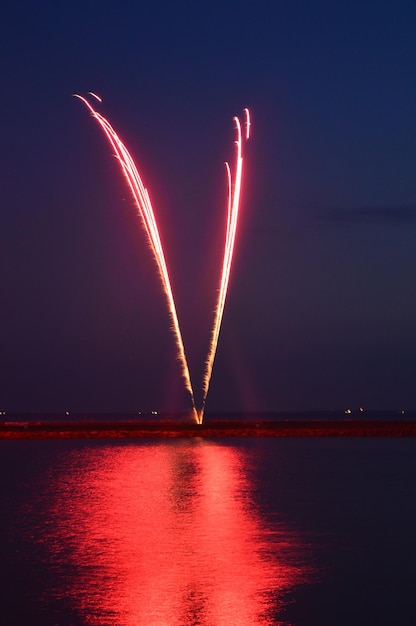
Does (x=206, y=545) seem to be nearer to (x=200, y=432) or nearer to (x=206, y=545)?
(x=206, y=545)

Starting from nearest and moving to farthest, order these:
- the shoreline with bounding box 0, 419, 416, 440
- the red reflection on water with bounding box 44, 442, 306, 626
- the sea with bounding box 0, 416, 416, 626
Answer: the red reflection on water with bounding box 44, 442, 306, 626
the sea with bounding box 0, 416, 416, 626
the shoreline with bounding box 0, 419, 416, 440

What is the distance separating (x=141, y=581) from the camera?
17.6 m

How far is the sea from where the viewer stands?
1571cm

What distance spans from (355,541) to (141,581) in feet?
23.6

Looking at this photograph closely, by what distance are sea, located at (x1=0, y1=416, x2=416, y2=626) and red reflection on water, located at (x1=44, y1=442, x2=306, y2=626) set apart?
0.12 feet

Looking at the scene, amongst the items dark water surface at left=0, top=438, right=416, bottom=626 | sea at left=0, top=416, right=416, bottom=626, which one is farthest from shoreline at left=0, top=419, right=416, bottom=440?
dark water surface at left=0, top=438, right=416, bottom=626

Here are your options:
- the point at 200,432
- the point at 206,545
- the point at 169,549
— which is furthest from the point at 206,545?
the point at 200,432

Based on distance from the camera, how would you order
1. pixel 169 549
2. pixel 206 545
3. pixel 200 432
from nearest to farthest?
pixel 169 549 → pixel 206 545 → pixel 200 432

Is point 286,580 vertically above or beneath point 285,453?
beneath

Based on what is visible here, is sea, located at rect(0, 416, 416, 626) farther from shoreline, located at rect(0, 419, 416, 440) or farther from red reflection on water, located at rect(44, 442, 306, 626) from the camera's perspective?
shoreline, located at rect(0, 419, 416, 440)

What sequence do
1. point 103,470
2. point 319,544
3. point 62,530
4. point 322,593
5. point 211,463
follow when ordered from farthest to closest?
1. point 211,463
2. point 103,470
3. point 62,530
4. point 319,544
5. point 322,593

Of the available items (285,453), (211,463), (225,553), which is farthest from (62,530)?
(285,453)

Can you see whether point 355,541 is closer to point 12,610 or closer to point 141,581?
point 141,581

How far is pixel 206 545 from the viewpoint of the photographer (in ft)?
71.0
